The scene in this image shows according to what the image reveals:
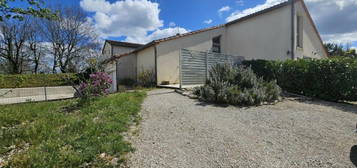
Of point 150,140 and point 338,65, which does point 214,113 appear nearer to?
point 150,140

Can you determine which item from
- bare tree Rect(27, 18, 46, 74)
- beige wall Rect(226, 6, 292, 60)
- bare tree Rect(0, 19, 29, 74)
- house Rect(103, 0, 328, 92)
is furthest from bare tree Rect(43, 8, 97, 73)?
beige wall Rect(226, 6, 292, 60)

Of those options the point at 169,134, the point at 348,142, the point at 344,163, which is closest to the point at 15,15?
the point at 169,134

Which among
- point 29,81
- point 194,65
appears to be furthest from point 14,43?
point 194,65

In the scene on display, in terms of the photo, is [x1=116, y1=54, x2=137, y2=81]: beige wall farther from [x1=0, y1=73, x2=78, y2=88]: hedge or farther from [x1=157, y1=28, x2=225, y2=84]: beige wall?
[x1=0, y1=73, x2=78, y2=88]: hedge

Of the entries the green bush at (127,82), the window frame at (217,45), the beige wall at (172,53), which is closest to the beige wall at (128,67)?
the green bush at (127,82)

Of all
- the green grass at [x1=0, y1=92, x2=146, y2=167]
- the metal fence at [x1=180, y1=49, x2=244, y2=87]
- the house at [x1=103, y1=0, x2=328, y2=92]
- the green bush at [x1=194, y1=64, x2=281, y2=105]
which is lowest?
the green grass at [x1=0, y1=92, x2=146, y2=167]

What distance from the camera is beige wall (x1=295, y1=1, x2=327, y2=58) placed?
11359 millimetres

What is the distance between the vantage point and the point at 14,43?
16734mm

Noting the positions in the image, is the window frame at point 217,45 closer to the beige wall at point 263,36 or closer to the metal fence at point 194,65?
the beige wall at point 263,36

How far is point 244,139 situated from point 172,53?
27.8ft

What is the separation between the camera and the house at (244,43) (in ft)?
33.4

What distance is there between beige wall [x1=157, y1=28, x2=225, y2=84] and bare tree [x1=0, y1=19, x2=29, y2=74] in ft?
55.8

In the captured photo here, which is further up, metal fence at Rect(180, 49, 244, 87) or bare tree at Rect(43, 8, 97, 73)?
bare tree at Rect(43, 8, 97, 73)

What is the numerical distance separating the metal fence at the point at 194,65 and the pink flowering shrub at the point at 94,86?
3.70 m
